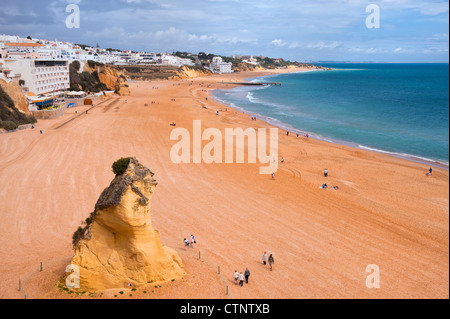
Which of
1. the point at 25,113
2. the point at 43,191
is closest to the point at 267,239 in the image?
the point at 43,191

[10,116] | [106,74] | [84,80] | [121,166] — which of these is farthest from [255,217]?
[106,74]

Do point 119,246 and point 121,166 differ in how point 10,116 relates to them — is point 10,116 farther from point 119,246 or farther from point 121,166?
point 119,246

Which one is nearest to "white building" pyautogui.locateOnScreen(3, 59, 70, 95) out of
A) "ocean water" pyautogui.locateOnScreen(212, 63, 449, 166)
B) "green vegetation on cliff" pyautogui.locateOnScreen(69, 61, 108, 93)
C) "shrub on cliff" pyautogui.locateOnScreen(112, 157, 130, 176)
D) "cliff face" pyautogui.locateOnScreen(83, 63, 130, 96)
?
"green vegetation on cliff" pyautogui.locateOnScreen(69, 61, 108, 93)

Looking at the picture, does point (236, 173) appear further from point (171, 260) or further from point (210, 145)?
point (171, 260)

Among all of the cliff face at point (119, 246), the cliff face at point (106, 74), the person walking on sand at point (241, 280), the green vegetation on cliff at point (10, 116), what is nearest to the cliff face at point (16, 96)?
the green vegetation on cliff at point (10, 116)

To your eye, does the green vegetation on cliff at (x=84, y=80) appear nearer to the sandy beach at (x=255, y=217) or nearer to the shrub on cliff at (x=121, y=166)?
the sandy beach at (x=255, y=217)
